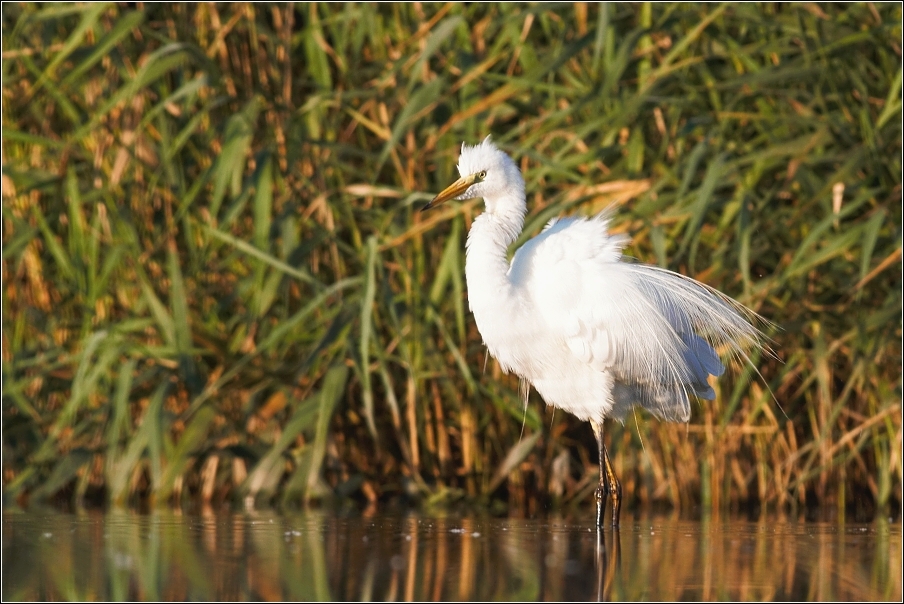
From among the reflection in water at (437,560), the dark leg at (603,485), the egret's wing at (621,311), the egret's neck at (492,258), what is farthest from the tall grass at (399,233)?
the reflection in water at (437,560)

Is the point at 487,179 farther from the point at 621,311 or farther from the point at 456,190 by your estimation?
the point at 621,311

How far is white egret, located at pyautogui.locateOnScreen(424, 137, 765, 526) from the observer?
3754 mm

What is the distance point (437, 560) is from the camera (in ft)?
9.89

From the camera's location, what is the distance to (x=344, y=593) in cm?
260

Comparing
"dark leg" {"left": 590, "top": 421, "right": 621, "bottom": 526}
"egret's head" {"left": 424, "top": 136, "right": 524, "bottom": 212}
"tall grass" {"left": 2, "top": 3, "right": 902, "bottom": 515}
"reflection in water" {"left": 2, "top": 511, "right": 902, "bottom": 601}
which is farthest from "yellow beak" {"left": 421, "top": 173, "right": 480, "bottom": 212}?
"reflection in water" {"left": 2, "top": 511, "right": 902, "bottom": 601}

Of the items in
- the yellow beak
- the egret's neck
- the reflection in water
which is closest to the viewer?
the reflection in water

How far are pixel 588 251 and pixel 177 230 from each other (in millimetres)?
1727

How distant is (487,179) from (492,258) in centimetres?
25

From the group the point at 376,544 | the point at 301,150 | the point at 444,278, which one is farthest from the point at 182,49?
the point at 376,544

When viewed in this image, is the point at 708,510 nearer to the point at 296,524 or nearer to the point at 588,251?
the point at 588,251

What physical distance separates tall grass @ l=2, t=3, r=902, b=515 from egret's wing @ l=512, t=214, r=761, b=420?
35cm

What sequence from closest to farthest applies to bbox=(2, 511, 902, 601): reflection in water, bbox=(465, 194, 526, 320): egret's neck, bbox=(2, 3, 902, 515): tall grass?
1. bbox=(2, 511, 902, 601): reflection in water
2. bbox=(465, 194, 526, 320): egret's neck
3. bbox=(2, 3, 902, 515): tall grass

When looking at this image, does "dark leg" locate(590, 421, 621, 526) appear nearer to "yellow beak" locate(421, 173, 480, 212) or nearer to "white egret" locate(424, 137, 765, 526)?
"white egret" locate(424, 137, 765, 526)

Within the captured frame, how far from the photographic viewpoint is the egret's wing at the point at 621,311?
3.75m
